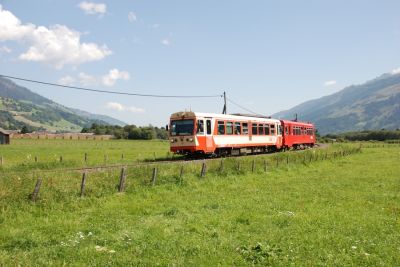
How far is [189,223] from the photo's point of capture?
43.7 ft

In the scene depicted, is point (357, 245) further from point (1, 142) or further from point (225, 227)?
point (1, 142)

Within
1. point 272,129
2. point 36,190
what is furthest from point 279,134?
point 36,190

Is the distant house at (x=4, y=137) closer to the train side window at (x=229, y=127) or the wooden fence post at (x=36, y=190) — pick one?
the train side window at (x=229, y=127)

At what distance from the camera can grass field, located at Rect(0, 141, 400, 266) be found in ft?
32.3

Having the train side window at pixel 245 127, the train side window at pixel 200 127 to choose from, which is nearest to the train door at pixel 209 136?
the train side window at pixel 200 127

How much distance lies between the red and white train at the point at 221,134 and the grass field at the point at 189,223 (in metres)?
8.33

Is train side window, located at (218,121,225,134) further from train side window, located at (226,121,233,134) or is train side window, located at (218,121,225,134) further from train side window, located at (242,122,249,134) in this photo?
train side window, located at (242,122,249,134)

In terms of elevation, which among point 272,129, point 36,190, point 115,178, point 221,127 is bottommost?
point 36,190

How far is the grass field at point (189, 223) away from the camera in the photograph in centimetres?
985

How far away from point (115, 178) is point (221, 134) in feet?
52.1

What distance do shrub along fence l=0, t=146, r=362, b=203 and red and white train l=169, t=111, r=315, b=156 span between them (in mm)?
4103

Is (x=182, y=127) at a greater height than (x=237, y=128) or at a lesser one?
lesser

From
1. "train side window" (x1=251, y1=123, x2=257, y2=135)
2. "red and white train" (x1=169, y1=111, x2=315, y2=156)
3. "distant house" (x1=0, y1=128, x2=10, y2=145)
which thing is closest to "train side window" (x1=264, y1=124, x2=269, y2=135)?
"red and white train" (x1=169, y1=111, x2=315, y2=156)

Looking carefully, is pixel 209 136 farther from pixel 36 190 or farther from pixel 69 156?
pixel 69 156
